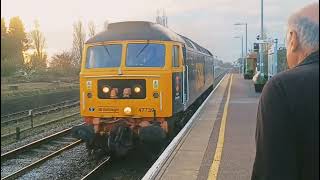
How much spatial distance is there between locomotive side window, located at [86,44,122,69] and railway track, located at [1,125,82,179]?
2.85 metres

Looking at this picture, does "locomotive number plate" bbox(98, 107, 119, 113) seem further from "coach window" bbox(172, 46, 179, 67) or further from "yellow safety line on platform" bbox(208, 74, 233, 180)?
"yellow safety line on platform" bbox(208, 74, 233, 180)

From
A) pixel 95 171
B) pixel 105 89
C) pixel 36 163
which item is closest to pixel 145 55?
pixel 105 89

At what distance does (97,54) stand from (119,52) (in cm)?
58

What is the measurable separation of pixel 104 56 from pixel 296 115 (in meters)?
9.49

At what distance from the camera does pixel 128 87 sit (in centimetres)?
1085

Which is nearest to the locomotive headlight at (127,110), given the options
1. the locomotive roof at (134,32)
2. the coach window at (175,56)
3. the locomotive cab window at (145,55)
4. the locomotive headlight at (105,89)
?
the locomotive headlight at (105,89)

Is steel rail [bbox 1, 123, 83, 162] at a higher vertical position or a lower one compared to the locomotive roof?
lower

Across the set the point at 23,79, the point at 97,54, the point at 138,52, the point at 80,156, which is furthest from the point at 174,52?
the point at 23,79

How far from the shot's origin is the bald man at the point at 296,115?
212 cm

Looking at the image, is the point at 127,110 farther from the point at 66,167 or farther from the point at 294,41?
the point at 294,41

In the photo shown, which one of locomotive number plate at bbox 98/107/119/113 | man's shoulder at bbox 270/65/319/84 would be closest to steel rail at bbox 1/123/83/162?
locomotive number plate at bbox 98/107/119/113

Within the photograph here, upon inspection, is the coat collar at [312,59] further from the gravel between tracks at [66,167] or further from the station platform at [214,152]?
the gravel between tracks at [66,167]

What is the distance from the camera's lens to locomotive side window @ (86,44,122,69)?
1121 cm

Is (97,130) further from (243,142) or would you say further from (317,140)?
(317,140)
